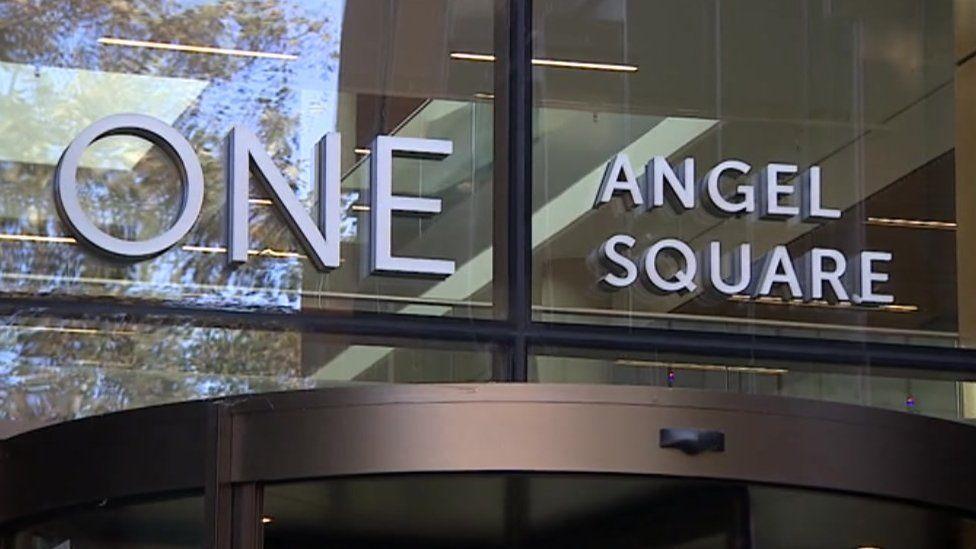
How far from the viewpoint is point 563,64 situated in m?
8.70

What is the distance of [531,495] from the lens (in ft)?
22.5

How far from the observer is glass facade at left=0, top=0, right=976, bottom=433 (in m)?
8.05

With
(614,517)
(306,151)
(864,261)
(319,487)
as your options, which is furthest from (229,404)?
(864,261)

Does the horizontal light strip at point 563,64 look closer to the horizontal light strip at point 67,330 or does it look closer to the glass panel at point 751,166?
the glass panel at point 751,166

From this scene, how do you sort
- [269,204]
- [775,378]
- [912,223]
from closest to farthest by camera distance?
[269,204] < [775,378] < [912,223]

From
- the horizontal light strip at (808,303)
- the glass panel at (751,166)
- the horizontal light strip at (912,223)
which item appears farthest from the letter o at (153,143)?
the horizontal light strip at (912,223)

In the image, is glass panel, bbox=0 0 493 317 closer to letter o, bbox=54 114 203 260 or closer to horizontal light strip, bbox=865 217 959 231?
letter o, bbox=54 114 203 260

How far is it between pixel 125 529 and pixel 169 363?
113 cm

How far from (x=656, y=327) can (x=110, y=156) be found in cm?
225

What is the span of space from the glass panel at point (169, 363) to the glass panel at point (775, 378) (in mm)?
374

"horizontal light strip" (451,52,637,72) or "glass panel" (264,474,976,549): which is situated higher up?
"horizontal light strip" (451,52,637,72)

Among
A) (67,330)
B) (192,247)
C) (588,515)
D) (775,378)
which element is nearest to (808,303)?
(775,378)

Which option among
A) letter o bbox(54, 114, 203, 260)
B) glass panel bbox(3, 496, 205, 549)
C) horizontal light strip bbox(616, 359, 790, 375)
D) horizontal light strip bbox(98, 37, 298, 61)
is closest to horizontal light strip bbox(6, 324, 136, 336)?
letter o bbox(54, 114, 203, 260)

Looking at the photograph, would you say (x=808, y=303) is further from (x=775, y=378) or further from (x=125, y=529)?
(x=125, y=529)
